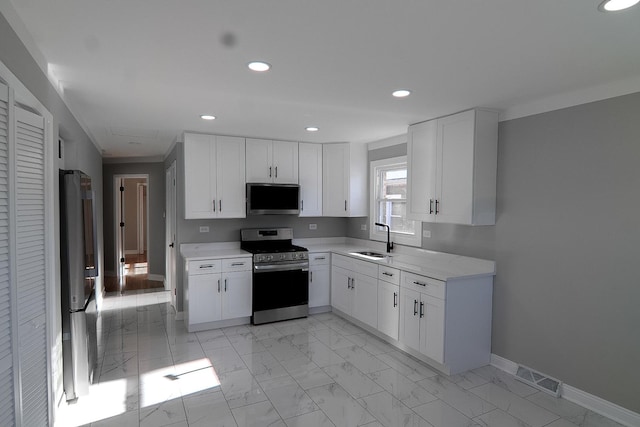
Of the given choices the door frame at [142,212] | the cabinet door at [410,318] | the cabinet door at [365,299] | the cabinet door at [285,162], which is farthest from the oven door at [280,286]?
the door frame at [142,212]

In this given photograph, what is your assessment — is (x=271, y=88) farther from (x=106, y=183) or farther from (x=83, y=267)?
(x=106, y=183)

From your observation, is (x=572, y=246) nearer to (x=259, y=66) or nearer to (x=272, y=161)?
(x=259, y=66)

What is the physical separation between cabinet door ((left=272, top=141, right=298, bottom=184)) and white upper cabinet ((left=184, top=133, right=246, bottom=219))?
46 centimetres

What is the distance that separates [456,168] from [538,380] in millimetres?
1942

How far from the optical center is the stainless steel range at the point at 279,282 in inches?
178

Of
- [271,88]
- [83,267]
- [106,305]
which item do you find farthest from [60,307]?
[106,305]

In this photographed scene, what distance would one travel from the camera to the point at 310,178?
5.20 m

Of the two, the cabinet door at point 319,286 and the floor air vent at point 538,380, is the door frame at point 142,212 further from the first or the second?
the floor air vent at point 538,380

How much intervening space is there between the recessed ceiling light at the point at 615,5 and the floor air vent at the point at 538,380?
8.85 ft

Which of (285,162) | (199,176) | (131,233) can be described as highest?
(285,162)

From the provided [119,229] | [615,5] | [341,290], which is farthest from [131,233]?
[615,5]

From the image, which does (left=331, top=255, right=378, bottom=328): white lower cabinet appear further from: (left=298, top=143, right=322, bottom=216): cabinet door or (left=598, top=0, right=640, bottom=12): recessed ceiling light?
(left=598, top=0, right=640, bottom=12): recessed ceiling light

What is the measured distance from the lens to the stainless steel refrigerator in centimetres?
260

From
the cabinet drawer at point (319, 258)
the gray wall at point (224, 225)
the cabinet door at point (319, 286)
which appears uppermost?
the gray wall at point (224, 225)
